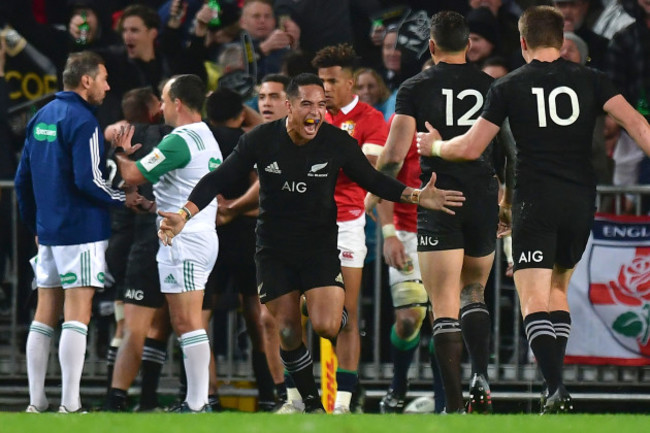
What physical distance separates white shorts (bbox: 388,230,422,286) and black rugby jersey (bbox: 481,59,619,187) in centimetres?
261

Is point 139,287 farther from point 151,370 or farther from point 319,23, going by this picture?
point 319,23

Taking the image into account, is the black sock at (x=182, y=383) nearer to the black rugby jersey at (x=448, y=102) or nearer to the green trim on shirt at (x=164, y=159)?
the green trim on shirt at (x=164, y=159)

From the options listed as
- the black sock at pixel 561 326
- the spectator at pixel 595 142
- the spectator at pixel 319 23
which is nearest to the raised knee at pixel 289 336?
the black sock at pixel 561 326

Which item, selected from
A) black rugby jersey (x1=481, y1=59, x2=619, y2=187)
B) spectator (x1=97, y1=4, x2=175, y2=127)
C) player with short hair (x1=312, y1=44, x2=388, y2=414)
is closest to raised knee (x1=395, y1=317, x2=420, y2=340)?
player with short hair (x1=312, y1=44, x2=388, y2=414)

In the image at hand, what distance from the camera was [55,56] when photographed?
15008mm

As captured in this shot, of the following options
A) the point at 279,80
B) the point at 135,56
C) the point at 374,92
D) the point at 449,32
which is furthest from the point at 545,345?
the point at 135,56

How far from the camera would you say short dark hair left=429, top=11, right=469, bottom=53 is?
10.0m

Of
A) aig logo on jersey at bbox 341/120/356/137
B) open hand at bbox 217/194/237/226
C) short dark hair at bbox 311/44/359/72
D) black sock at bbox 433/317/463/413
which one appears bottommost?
black sock at bbox 433/317/463/413

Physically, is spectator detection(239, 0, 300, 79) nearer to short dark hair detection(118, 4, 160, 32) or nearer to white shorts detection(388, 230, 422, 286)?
short dark hair detection(118, 4, 160, 32)

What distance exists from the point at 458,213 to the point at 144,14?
542cm

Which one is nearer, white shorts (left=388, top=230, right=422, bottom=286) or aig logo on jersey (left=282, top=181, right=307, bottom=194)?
aig logo on jersey (left=282, top=181, right=307, bottom=194)

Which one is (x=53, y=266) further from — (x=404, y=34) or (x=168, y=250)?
(x=404, y=34)

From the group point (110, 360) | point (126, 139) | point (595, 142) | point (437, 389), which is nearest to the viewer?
point (126, 139)

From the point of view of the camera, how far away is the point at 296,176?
411 inches
